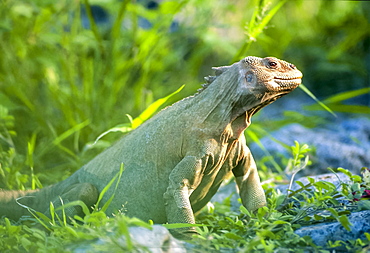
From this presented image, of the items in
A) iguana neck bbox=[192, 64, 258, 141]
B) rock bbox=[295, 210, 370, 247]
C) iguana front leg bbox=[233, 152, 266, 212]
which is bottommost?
iguana front leg bbox=[233, 152, 266, 212]

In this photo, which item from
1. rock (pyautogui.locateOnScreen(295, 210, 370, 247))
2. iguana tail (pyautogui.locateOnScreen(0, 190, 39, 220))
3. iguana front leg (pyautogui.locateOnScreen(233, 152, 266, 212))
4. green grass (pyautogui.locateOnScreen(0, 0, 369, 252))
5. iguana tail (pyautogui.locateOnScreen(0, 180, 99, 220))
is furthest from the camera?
green grass (pyautogui.locateOnScreen(0, 0, 369, 252))

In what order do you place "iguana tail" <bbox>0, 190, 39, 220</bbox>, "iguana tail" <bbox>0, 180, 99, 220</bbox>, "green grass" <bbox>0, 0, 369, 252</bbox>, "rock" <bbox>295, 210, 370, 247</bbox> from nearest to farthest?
"rock" <bbox>295, 210, 370, 247</bbox>, "iguana tail" <bbox>0, 180, 99, 220</bbox>, "iguana tail" <bbox>0, 190, 39, 220</bbox>, "green grass" <bbox>0, 0, 369, 252</bbox>

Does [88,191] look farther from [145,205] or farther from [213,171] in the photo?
[213,171]

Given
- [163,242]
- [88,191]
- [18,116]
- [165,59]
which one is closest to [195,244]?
[163,242]

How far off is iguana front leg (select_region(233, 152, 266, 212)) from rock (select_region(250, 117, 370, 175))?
196 cm

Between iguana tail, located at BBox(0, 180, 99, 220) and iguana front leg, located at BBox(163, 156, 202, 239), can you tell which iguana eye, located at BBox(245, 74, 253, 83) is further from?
iguana tail, located at BBox(0, 180, 99, 220)

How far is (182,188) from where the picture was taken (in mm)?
3484

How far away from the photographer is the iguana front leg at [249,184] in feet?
12.3

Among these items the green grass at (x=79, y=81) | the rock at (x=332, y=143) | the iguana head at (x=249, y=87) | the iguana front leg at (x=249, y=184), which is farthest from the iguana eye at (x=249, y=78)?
the rock at (x=332, y=143)

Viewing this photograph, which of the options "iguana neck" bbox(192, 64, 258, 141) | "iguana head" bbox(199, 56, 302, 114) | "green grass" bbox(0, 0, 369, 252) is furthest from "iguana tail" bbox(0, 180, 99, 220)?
"iguana head" bbox(199, 56, 302, 114)

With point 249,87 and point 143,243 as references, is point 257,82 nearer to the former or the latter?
point 249,87

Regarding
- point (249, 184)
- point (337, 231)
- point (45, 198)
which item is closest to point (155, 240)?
point (337, 231)

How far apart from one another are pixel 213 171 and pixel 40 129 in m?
3.41

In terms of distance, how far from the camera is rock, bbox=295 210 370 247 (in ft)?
9.62
